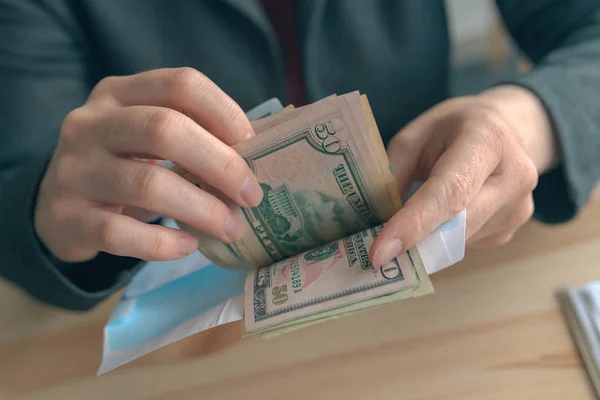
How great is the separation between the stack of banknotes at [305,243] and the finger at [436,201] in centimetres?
2

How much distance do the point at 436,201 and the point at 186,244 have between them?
0.23 meters

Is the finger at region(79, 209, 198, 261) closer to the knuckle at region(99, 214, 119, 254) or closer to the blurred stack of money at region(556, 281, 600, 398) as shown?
the knuckle at region(99, 214, 119, 254)

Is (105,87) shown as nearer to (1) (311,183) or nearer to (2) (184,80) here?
(2) (184,80)

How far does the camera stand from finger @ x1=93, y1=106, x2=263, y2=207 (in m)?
0.37

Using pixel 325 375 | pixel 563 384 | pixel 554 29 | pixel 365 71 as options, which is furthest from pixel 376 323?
pixel 554 29

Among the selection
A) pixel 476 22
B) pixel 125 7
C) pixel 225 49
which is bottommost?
pixel 476 22

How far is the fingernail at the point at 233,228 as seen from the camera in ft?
1.34

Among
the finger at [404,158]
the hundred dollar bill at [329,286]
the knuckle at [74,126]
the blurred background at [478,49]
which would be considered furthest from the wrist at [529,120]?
the blurred background at [478,49]

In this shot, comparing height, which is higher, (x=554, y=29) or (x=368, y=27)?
(x=368, y=27)

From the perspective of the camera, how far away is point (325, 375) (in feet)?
1.54

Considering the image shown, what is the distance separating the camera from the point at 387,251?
36cm

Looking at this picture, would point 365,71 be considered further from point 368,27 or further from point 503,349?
point 503,349

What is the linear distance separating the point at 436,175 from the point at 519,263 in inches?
9.1

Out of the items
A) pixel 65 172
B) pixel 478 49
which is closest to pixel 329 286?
pixel 65 172
